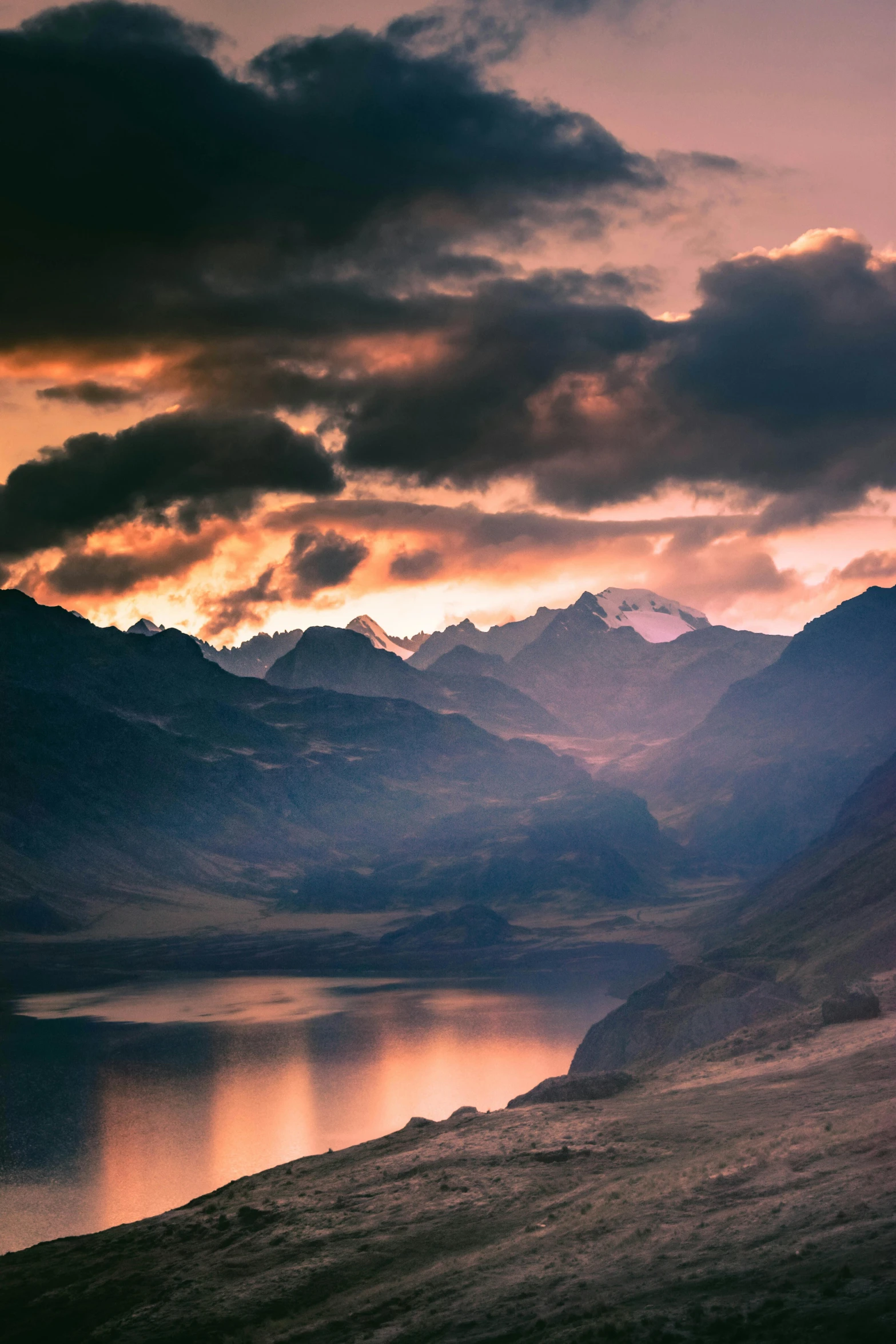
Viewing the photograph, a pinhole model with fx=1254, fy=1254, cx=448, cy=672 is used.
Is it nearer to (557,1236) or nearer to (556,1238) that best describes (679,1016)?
(557,1236)

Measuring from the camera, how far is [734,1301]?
3086cm

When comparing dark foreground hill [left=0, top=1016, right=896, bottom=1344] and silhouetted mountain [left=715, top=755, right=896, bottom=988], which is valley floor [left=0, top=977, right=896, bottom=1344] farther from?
silhouetted mountain [left=715, top=755, right=896, bottom=988]

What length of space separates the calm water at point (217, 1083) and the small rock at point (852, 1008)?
43851 millimetres

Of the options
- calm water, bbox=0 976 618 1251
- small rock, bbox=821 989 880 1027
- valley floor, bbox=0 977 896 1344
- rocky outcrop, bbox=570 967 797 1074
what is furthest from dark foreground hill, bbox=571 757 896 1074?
valley floor, bbox=0 977 896 1344

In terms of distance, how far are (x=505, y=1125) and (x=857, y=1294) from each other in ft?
105

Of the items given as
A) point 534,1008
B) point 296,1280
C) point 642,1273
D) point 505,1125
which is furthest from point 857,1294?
point 534,1008

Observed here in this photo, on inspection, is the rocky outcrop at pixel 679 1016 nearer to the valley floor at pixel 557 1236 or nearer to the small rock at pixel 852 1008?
the small rock at pixel 852 1008

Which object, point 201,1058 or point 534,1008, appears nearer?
point 201,1058

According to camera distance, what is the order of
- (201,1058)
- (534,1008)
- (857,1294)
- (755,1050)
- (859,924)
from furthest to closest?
(534,1008)
(201,1058)
(859,924)
(755,1050)
(857,1294)

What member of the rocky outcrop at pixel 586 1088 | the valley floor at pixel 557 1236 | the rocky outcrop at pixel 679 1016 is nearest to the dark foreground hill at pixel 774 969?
the rocky outcrop at pixel 679 1016

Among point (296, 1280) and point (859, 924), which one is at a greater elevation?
point (859, 924)

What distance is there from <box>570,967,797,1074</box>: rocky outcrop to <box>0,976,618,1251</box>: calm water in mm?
10739

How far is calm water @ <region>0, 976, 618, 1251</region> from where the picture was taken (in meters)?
89.7

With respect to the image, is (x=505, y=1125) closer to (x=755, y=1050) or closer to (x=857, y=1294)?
(x=755, y=1050)
